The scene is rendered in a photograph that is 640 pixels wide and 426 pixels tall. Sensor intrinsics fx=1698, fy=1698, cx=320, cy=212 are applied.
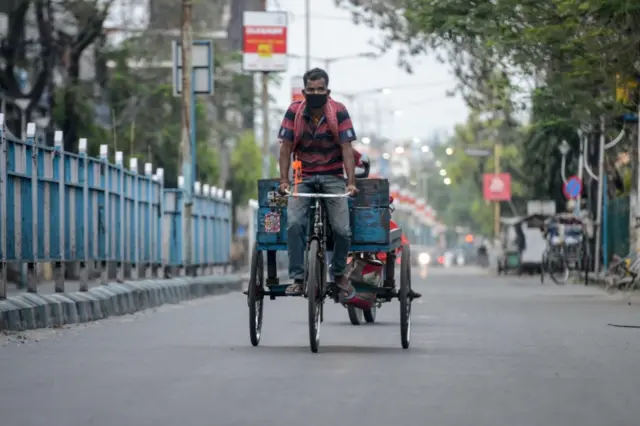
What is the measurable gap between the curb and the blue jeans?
3.82 metres

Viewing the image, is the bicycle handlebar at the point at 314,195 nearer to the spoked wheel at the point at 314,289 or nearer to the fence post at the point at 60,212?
the spoked wheel at the point at 314,289

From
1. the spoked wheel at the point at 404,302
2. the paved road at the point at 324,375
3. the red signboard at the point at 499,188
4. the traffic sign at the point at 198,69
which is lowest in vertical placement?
the paved road at the point at 324,375

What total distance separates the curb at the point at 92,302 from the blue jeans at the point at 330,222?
382 centimetres

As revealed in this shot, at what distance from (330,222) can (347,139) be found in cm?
70

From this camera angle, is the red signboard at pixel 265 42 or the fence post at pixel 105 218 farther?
the red signboard at pixel 265 42

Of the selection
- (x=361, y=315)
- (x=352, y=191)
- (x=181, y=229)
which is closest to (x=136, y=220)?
(x=181, y=229)

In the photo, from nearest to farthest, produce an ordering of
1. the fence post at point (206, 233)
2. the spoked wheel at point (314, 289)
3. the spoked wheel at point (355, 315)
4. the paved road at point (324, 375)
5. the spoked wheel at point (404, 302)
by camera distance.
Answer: the paved road at point (324, 375) < the spoked wheel at point (314, 289) < the spoked wheel at point (404, 302) < the spoked wheel at point (355, 315) < the fence post at point (206, 233)

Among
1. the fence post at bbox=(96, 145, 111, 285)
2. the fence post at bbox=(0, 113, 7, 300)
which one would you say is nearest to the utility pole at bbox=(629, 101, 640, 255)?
the fence post at bbox=(96, 145, 111, 285)

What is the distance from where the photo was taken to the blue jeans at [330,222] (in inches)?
541

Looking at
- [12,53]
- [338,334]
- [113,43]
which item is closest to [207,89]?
[12,53]

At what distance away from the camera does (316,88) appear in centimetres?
1370

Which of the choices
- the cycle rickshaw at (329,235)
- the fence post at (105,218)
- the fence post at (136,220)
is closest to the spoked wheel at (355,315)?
the cycle rickshaw at (329,235)

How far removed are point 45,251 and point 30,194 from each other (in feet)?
3.36

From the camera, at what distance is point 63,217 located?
20812mm
